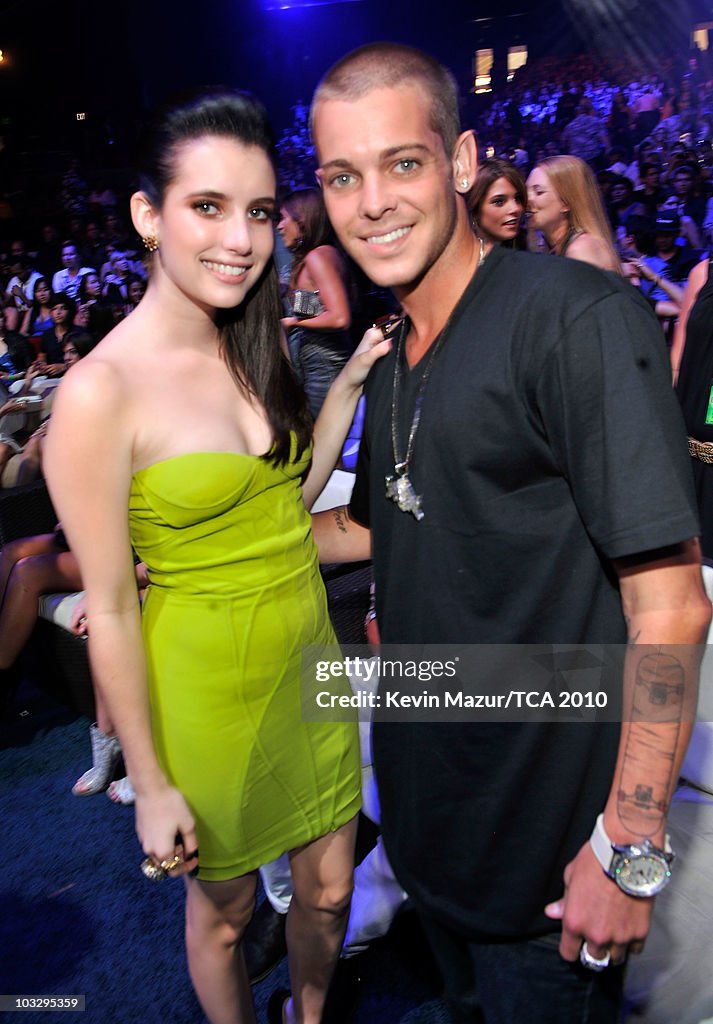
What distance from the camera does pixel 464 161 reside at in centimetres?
130

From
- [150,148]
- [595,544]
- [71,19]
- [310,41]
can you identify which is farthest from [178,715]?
[310,41]

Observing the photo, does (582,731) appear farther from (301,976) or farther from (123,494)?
(301,976)

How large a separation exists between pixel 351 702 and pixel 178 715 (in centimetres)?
44

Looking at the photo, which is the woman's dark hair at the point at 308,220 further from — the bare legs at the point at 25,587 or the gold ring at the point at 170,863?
the gold ring at the point at 170,863

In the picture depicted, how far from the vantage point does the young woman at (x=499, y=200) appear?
408 cm

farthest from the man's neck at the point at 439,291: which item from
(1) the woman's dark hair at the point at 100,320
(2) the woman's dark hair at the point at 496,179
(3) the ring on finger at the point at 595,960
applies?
(1) the woman's dark hair at the point at 100,320

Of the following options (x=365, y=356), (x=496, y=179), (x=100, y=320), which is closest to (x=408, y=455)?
(x=365, y=356)

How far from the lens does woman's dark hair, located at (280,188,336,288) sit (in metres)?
4.10

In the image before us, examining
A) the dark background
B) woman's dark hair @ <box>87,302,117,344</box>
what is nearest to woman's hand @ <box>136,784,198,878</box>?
woman's dark hair @ <box>87,302,117,344</box>

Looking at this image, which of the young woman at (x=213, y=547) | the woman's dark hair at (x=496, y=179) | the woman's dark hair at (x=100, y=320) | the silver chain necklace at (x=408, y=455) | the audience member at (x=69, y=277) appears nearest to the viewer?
the silver chain necklace at (x=408, y=455)

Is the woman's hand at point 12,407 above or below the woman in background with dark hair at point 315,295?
below

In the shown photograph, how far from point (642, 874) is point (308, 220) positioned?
12.3 ft

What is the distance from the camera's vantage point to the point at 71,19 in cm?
1662

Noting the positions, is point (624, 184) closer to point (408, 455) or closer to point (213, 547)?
point (213, 547)
